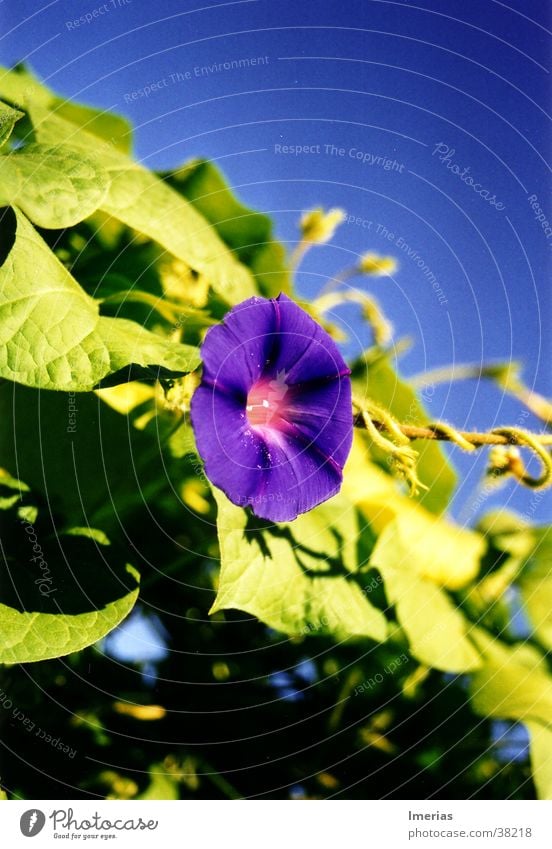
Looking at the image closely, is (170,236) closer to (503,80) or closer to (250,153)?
(250,153)

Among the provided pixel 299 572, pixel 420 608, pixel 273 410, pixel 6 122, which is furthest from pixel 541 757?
pixel 6 122

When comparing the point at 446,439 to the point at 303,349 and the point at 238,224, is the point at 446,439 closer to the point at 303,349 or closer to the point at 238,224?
the point at 303,349

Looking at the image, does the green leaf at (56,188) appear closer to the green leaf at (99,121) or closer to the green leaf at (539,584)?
the green leaf at (99,121)

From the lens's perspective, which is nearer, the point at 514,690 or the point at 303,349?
the point at 303,349

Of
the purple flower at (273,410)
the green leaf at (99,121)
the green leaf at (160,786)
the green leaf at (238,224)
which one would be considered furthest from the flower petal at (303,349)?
the green leaf at (160,786)
